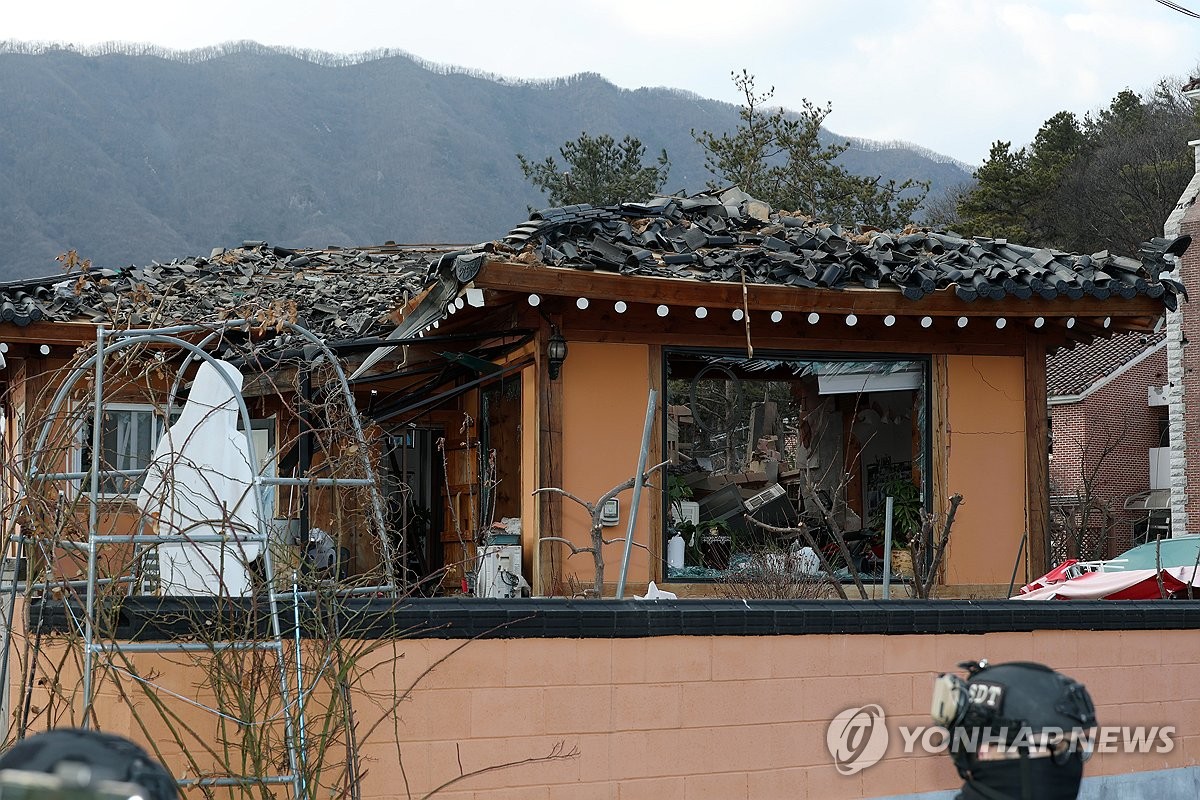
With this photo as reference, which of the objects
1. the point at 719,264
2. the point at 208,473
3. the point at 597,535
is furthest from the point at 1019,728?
the point at 719,264

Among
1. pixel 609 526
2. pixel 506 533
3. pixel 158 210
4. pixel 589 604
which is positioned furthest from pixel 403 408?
pixel 158 210

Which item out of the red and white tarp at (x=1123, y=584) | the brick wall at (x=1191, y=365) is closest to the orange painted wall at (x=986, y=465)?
the red and white tarp at (x=1123, y=584)

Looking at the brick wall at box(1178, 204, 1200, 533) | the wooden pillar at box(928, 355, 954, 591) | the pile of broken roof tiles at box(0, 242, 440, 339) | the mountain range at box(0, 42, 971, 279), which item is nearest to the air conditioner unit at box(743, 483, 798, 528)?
the wooden pillar at box(928, 355, 954, 591)

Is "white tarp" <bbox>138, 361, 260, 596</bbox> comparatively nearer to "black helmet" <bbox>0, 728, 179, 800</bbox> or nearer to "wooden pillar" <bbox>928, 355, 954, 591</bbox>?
"black helmet" <bbox>0, 728, 179, 800</bbox>

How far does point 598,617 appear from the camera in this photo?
535 centimetres

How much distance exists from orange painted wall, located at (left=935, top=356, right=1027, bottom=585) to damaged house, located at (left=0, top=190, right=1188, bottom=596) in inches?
0.7

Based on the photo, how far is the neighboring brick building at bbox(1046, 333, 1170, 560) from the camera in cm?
3341

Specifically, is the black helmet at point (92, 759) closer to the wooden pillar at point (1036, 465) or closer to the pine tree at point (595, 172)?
the wooden pillar at point (1036, 465)

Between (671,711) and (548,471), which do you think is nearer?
(671,711)

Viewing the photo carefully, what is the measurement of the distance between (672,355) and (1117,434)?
2695 centimetres

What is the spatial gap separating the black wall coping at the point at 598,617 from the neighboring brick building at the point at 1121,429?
2850 centimetres

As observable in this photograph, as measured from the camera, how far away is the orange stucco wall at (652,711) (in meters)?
5.04

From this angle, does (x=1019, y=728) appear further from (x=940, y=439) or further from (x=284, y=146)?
(x=284, y=146)

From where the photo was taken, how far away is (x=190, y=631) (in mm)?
4855
